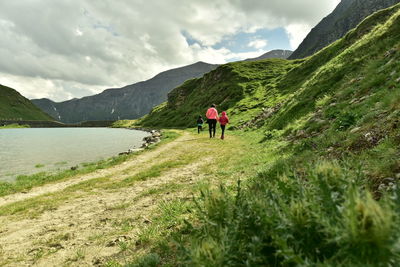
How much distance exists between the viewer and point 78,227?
7.49m

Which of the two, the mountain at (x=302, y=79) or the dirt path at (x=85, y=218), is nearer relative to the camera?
the dirt path at (x=85, y=218)

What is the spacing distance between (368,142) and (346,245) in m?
6.77

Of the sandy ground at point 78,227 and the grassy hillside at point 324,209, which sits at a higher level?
the grassy hillside at point 324,209

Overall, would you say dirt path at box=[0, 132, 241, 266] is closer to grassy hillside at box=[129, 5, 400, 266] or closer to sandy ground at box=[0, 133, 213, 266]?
sandy ground at box=[0, 133, 213, 266]

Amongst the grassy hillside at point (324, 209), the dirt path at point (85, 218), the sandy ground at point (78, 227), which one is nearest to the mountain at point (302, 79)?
the grassy hillside at point (324, 209)

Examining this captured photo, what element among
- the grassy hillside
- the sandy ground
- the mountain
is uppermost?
the mountain

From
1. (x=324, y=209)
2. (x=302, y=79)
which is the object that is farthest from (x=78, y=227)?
Result: (x=302, y=79)

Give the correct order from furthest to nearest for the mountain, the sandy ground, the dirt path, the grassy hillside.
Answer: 1. the mountain
2. the dirt path
3. the sandy ground
4. the grassy hillside

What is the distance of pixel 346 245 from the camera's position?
6.83 ft

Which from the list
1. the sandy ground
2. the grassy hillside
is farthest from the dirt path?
the grassy hillside

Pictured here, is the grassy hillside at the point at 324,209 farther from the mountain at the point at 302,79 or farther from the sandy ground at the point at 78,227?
the mountain at the point at 302,79

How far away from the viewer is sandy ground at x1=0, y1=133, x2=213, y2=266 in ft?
19.1

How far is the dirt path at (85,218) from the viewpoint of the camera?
593 centimetres

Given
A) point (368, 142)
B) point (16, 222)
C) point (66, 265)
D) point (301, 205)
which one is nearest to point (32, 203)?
point (16, 222)
